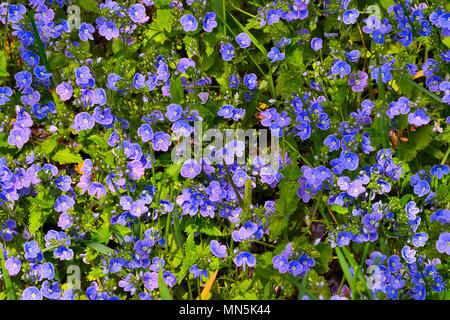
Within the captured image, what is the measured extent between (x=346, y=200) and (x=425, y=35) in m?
1.03

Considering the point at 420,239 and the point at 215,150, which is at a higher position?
the point at 215,150

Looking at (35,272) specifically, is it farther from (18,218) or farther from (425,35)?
(425,35)

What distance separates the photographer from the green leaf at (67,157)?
3.56m

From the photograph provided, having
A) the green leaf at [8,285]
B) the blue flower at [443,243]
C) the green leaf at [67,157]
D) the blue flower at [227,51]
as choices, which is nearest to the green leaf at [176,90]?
the blue flower at [227,51]

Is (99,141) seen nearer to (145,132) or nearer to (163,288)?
(145,132)

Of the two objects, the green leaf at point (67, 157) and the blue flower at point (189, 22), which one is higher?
the blue flower at point (189, 22)

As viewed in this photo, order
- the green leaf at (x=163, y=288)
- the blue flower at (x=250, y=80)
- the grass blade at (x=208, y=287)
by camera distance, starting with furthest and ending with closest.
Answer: the blue flower at (x=250, y=80) < the grass blade at (x=208, y=287) < the green leaf at (x=163, y=288)

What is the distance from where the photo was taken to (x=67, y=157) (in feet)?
11.7

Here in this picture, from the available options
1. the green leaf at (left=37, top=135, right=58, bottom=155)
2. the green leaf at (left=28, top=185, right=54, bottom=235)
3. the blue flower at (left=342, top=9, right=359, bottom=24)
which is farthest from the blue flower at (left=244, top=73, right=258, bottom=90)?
the green leaf at (left=28, top=185, right=54, bottom=235)

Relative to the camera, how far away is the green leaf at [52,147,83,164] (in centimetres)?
356

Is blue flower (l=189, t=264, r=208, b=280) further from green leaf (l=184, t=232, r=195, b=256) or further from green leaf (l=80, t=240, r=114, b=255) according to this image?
green leaf (l=80, t=240, r=114, b=255)

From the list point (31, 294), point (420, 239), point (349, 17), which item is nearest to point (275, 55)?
point (349, 17)

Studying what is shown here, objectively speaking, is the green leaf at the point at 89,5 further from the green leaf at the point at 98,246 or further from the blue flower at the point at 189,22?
the green leaf at the point at 98,246

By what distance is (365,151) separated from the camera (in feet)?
11.0
